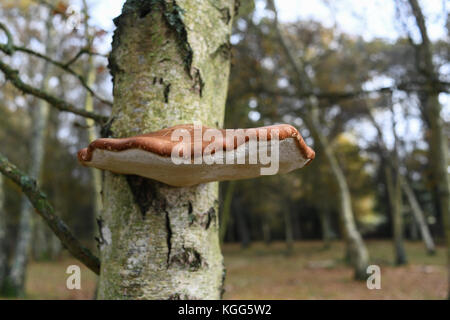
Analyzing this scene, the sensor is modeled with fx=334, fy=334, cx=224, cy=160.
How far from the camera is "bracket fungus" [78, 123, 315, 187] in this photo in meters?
0.83

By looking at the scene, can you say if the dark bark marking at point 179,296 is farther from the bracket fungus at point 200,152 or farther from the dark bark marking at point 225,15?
the dark bark marking at point 225,15

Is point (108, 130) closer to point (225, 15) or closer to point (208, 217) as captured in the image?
point (208, 217)

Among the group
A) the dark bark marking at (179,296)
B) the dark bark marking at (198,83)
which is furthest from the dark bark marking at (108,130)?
the dark bark marking at (179,296)

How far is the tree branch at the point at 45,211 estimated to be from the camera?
1.26 m

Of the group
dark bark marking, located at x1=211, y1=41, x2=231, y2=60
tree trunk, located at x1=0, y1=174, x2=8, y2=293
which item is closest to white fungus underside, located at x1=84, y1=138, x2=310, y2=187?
dark bark marking, located at x1=211, y1=41, x2=231, y2=60

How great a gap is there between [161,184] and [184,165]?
26 cm

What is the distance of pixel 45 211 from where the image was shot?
49.8 inches

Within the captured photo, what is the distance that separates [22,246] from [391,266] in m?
12.7

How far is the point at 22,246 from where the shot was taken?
8250 millimetres

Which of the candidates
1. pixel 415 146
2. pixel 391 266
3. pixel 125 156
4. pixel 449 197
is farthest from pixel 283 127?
pixel 415 146

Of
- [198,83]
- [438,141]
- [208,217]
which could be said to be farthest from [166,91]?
[438,141]

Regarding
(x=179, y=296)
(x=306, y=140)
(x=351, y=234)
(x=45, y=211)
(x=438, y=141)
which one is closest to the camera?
(x=179, y=296)

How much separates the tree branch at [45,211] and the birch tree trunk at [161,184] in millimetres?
175

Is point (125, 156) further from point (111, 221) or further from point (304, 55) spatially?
point (304, 55)
